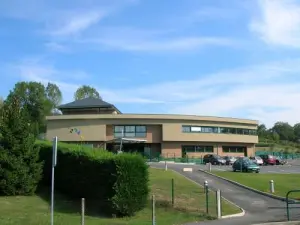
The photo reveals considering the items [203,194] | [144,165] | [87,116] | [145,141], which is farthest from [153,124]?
[144,165]

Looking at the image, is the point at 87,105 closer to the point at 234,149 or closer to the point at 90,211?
the point at 234,149

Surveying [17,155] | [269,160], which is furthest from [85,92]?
[17,155]

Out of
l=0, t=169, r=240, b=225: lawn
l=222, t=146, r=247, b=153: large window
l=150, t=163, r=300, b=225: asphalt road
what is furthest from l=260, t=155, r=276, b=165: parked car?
l=0, t=169, r=240, b=225: lawn

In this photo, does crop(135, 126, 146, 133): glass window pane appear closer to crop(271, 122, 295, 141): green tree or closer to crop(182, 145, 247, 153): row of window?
crop(182, 145, 247, 153): row of window

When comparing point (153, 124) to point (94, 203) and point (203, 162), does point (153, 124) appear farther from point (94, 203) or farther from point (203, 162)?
point (94, 203)

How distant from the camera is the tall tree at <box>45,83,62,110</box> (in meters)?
132

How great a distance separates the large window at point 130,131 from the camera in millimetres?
77250

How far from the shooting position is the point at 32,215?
1717 cm

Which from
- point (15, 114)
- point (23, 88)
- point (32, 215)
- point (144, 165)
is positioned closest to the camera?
point (32, 215)

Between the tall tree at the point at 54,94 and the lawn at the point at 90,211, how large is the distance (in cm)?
11203

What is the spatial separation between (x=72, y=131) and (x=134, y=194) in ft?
187

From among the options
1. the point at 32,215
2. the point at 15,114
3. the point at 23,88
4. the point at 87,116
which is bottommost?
the point at 32,215

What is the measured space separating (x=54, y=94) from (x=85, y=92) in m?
10.4

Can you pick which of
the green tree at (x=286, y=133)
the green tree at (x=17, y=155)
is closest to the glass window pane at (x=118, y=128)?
the green tree at (x=17, y=155)
